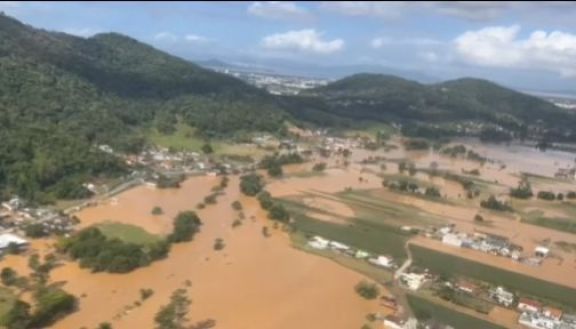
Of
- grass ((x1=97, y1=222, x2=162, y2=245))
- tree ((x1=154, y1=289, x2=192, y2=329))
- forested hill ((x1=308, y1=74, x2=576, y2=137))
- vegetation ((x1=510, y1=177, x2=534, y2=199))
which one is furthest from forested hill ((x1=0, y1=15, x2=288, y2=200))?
vegetation ((x1=510, y1=177, x2=534, y2=199))

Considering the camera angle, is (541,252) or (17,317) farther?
(541,252)

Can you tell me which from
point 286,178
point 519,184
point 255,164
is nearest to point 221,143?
point 255,164

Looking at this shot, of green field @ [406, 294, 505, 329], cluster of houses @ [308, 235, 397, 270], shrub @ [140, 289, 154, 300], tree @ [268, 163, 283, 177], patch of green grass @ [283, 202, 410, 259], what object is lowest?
shrub @ [140, 289, 154, 300]

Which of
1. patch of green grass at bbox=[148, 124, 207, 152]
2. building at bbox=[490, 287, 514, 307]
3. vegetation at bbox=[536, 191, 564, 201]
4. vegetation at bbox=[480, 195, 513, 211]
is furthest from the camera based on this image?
patch of green grass at bbox=[148, 124, 207, 152]

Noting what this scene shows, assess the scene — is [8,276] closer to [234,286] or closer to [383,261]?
[234,286]

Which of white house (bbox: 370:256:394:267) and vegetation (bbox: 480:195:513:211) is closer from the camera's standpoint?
white house (bbox: 370:256:394:267)

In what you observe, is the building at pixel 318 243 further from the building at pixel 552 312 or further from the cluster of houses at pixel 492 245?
the building at pixel 552 312

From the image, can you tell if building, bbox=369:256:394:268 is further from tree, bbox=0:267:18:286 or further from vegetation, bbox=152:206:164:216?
tree, bbox=0:267:18:286

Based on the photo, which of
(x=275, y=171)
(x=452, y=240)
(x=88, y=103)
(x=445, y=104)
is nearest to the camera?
(x=452, y=240)

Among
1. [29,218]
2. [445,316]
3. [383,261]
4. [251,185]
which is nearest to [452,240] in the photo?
[383,261]
